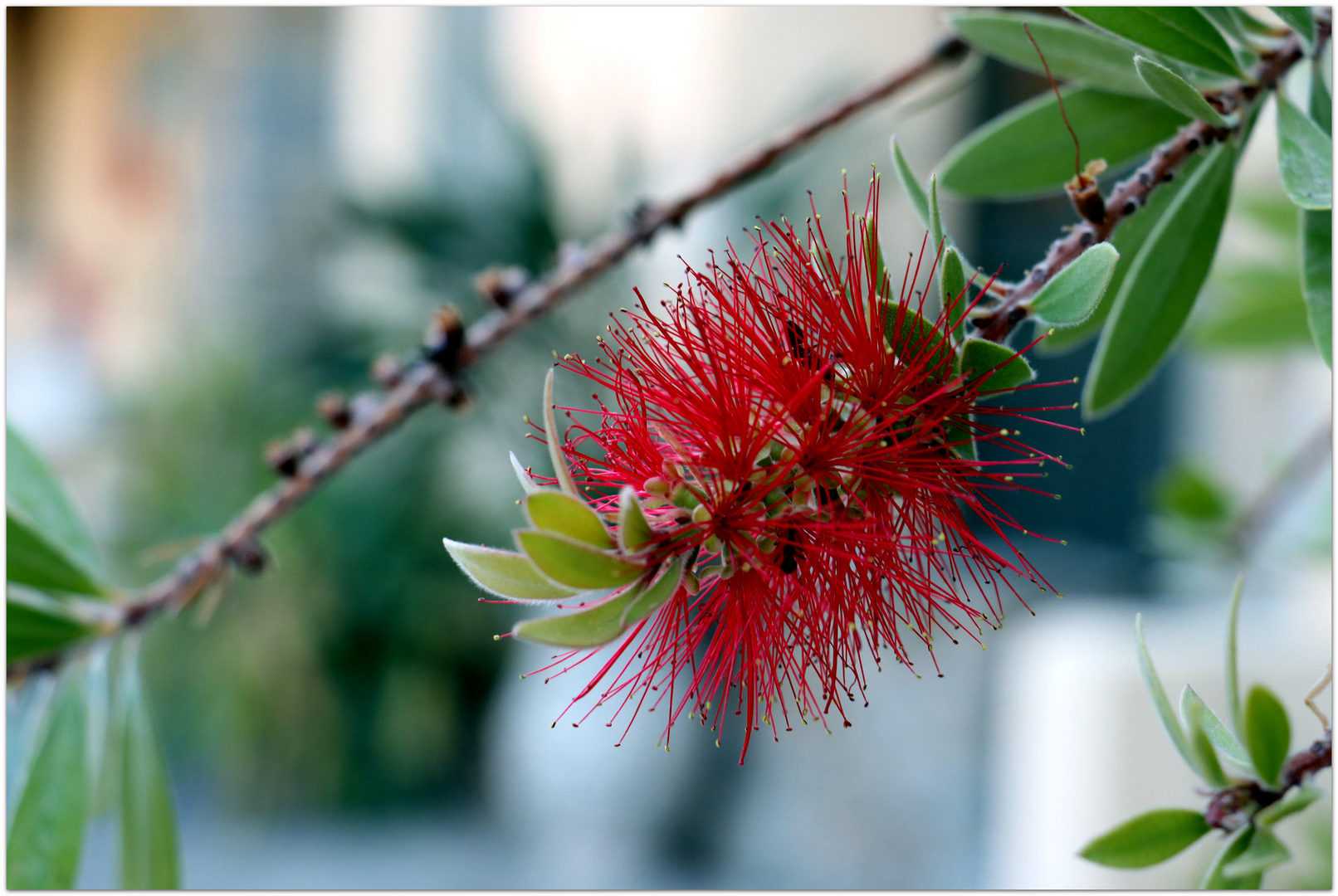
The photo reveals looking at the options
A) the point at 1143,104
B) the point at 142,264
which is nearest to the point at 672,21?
the point at 142,264

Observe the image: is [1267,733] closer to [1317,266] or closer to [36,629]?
[1317,266]

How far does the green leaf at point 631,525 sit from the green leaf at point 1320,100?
321mm

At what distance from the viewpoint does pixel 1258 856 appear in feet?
1.07

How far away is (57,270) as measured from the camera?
3029 millimetres

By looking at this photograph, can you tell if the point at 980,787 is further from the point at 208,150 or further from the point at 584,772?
the point at 208,150

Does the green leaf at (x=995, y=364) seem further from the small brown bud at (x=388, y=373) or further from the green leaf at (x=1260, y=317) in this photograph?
the green leaf at (x=1260, y=317)

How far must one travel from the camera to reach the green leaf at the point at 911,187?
28cm

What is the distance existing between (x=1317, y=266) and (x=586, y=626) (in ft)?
1.02

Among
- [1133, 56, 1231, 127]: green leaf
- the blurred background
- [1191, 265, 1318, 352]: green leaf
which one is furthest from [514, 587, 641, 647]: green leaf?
the blurred background

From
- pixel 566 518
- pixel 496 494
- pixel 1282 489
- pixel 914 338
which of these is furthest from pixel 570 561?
pixel 496 494

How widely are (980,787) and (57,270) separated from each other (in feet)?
10.4

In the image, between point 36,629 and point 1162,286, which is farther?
point 36,629

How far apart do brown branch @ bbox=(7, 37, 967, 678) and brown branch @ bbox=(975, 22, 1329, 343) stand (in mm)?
158

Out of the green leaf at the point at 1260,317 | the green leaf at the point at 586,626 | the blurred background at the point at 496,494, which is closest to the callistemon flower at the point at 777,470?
the green leaf at the point at 586,626
